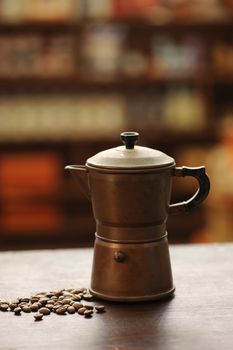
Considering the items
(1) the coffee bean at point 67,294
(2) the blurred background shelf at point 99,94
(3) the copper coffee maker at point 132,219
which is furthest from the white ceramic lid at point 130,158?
(2) the blurred background shelf at point 99,94

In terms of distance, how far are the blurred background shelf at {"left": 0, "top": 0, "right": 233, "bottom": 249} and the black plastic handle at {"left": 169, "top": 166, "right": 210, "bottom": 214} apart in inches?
131

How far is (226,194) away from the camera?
492 centimetres

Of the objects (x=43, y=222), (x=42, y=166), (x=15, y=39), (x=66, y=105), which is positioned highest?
(x=15, y=39)

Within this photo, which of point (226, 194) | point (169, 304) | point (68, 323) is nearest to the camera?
point (68, 323)

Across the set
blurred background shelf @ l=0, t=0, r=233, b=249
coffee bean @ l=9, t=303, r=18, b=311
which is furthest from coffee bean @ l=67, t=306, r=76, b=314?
blurred background shelf @ l=0, t=0, r=233, b=249

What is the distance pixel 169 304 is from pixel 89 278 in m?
0.24

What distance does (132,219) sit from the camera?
5.23 ft

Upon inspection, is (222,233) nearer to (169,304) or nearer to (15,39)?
(15,39)

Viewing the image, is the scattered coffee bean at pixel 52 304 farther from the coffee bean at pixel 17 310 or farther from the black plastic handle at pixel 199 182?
the black plastic handle at pixel 199 182

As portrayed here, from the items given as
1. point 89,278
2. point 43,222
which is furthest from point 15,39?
point 89,278

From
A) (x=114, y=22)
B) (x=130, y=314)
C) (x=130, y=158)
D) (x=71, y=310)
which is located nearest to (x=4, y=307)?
(x=71, y=310)

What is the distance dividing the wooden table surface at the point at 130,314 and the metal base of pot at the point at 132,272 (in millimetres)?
21

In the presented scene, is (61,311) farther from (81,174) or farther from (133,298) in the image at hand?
(81,174)

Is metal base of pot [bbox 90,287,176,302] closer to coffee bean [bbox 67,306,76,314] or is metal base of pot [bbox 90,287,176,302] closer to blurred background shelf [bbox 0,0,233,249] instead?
coffee bean [bbox 67,306,76,314]
